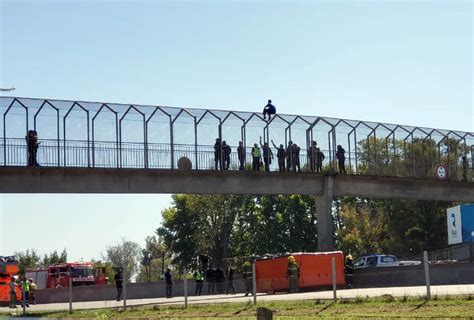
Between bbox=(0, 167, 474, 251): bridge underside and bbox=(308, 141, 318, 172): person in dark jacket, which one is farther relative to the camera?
bbox=(308, 141, 318, 172): person in dark jacket

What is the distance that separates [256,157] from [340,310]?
28377mm

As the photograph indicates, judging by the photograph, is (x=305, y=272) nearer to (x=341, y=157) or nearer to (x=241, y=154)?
(x=241, y=154)

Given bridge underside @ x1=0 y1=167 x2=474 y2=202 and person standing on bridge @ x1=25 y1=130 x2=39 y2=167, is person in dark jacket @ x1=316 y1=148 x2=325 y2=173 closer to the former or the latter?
bridge underside @ x1=0 y1=167 x2=474 y2=202

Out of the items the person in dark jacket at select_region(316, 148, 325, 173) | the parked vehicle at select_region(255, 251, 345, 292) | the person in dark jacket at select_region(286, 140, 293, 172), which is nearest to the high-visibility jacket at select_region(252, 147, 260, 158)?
the person in dark jacket at select_region(286, 140, 293, 172)

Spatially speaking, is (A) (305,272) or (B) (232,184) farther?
(B) (232,184)

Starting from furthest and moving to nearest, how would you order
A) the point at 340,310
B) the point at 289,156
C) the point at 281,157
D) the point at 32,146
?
the point at 289,156, the point at 281,157, the point at 32,146, the point at 340,310

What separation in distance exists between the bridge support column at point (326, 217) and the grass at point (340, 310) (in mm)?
23518

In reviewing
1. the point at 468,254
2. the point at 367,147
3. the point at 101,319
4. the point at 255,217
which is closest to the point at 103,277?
the point at 367,147

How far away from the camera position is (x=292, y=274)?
38.7m

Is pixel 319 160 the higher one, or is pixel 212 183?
pixel 319 160

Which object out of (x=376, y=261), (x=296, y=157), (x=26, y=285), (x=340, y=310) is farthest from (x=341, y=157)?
(x=340, y=310)

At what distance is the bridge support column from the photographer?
2110 inches

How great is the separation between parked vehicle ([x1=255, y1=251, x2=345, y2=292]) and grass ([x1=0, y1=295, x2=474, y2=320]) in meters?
10.1

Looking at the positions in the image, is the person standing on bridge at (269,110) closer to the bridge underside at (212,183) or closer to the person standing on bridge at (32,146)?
the bridge underside at (212,183)
